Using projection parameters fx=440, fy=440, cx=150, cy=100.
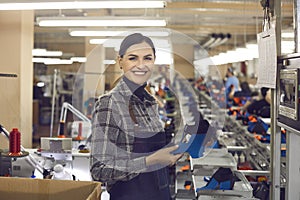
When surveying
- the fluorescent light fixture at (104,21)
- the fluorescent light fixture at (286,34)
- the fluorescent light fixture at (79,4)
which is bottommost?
the fluorescent light fixture at (286,34)

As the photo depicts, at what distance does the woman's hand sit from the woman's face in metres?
0.28

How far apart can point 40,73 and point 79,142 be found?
25.3 feet

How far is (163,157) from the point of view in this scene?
1.70m

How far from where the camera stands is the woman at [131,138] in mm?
1628

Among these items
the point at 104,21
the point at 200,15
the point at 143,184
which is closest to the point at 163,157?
the point at 143,184

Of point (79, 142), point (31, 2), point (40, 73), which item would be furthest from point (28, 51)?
point (40, 73)

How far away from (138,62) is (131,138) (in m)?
0.29

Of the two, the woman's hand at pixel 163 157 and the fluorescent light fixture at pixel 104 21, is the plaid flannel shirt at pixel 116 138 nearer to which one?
the woman's hand at pixel 163 157

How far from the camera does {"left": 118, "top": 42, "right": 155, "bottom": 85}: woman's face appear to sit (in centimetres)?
169

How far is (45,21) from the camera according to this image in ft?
12.6

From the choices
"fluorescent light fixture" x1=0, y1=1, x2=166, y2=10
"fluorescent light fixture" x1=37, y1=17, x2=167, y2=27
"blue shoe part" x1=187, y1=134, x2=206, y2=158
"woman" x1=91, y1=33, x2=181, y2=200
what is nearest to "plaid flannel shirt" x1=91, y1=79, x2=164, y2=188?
"woman" x1=91, y1=33, x2=181, y2=200

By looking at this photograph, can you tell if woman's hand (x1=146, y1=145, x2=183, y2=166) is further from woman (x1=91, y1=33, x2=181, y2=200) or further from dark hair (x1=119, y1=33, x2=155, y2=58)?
dark hair (x1=119, y1=33, x2=155, y2=58)

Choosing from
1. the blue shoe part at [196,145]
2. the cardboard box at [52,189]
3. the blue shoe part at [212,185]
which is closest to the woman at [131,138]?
the blue shoe part at [196,145]

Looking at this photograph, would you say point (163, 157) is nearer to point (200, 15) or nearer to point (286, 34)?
point (286, 34)
